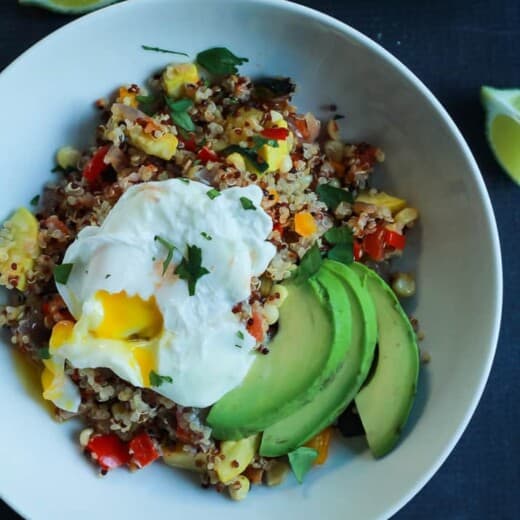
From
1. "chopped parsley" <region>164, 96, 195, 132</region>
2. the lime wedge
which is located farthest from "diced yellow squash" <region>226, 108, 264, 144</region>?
the lime wedge

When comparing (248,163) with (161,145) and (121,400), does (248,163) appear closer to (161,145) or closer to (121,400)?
(161,145)

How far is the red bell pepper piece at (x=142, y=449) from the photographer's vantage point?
8.54ft

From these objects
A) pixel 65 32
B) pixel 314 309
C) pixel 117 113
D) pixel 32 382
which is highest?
pixel 65 32

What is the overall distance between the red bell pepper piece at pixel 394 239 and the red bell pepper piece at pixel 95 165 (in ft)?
3.18

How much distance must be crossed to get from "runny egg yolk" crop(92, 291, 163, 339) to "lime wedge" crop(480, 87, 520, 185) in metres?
1.47

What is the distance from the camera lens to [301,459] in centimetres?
261

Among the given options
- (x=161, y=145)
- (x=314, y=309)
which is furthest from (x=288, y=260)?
(x=161, y=145)

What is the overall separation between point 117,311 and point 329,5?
1.42 m

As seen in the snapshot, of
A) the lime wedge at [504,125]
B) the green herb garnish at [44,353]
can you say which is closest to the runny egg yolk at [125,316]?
the green herb garnish at [44,353]

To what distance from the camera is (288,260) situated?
2541 mm

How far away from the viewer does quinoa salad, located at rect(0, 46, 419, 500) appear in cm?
235

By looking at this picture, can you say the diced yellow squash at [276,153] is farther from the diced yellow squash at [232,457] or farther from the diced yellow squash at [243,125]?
the diced yellow squash at [232,457]

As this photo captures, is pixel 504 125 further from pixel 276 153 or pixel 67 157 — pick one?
pixel 67 157

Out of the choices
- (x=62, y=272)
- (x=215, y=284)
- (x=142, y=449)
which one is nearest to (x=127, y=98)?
(x=62, y=272)
